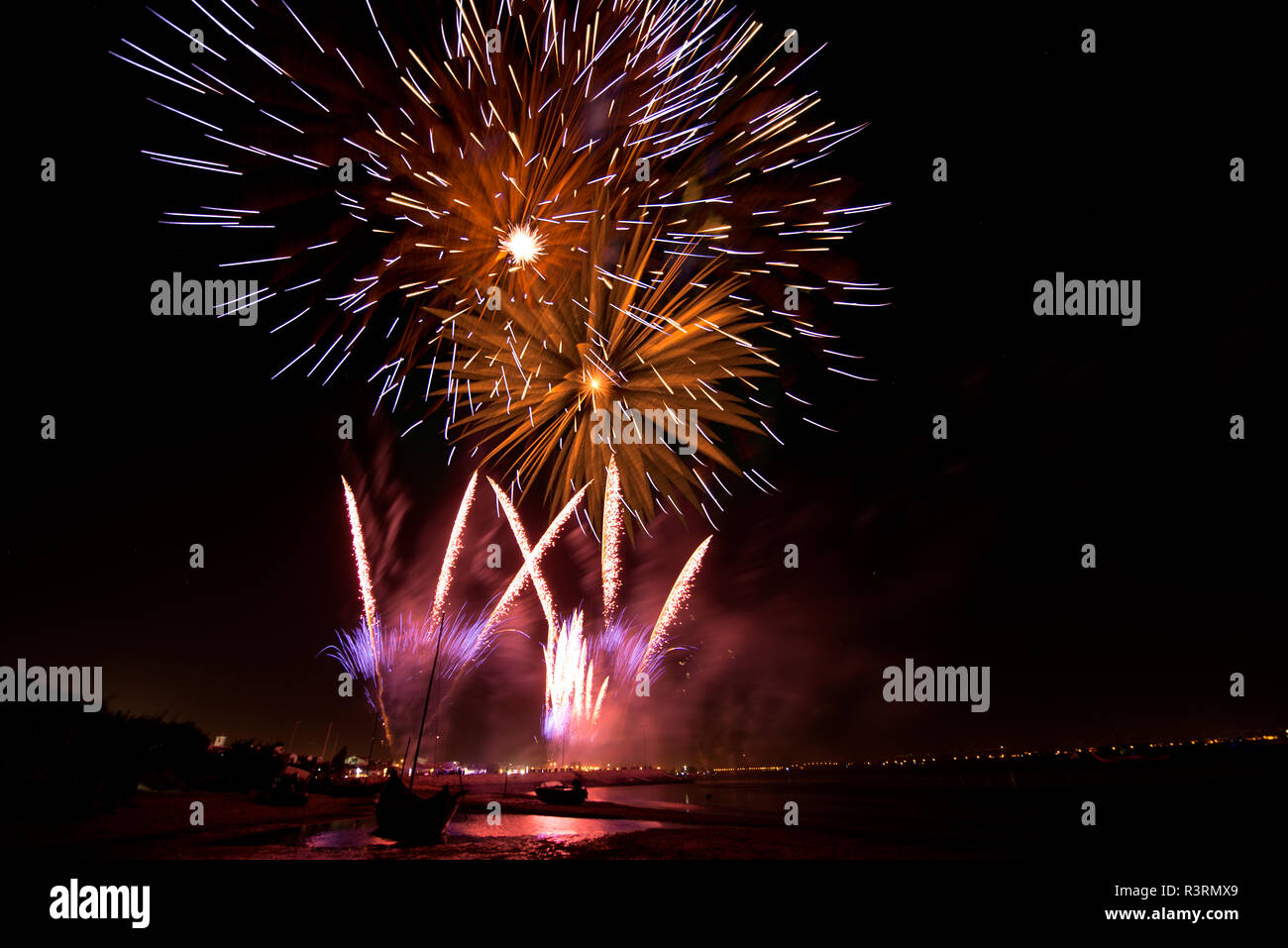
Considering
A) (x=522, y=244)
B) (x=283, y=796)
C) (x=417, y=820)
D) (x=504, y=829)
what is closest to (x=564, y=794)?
(x=504, y=829)

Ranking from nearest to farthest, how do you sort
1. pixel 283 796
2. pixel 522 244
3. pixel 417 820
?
pixel 522 244
pixel 417 820
pixel 283 796

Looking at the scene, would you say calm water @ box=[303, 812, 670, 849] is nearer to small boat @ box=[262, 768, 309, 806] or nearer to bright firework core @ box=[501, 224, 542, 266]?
small boat @ box=[262, 768, 309, 806]

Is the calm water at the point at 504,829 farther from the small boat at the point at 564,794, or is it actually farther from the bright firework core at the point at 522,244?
the bright firework core at the point at 522,244

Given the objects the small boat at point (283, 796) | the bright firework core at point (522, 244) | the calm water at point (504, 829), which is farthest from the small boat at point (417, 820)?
the bright firework core at point (522, 244)

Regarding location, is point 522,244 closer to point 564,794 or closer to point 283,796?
point 283,796

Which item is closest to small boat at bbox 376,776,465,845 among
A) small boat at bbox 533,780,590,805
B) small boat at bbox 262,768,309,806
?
small boat at bbox 262,768,309,806

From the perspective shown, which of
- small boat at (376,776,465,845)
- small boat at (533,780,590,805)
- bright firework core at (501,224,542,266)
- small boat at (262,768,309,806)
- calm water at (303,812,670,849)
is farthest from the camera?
small boat at (533,780,590,805)
